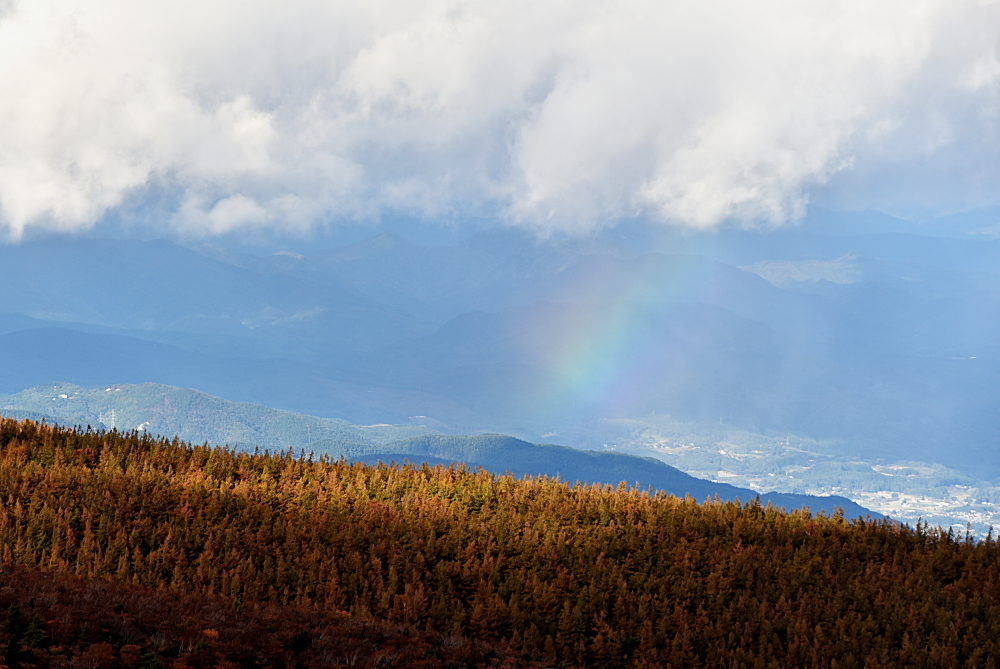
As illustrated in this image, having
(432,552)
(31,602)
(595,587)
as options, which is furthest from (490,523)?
(31,602)

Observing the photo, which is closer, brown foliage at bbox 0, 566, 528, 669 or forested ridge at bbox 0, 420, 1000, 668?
brown foliage at bbox 0, 566, 528, 669

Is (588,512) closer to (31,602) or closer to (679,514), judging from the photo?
(679,514)

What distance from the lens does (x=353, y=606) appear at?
11391 mm

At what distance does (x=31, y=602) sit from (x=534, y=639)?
5671 millimetres

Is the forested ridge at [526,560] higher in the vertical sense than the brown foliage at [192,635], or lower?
higher

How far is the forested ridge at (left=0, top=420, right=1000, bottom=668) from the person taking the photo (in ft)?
36.8

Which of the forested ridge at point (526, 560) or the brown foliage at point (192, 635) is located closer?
the brown foliage at point (192, 635)

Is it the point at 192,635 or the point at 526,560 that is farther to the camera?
the point at 526,560

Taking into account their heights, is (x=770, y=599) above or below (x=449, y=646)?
above

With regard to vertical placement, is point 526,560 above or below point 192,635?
above

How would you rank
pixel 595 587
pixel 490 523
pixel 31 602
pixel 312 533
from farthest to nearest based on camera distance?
1. pixel 490 523
2. pixel 312 533
3. pixel 595 587
4. pixel 31 602

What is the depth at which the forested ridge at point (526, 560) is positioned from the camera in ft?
36.8

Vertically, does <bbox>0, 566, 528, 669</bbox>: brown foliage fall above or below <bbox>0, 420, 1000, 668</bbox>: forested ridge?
below

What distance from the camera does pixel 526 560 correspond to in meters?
13.0
